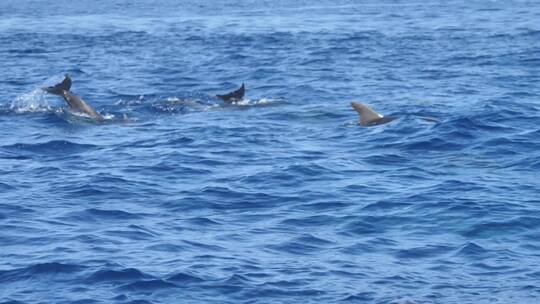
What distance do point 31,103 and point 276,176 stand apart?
445 inches

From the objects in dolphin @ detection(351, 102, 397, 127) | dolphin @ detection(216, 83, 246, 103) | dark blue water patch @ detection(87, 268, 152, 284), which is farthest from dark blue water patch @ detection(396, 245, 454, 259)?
dolphin @ detection(216, 83, 246, 103)

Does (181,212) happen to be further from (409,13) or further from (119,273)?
(409,13)

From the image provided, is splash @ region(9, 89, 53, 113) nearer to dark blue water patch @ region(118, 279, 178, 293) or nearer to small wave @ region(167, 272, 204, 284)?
small wave @ region(167, 272, 204, 284)

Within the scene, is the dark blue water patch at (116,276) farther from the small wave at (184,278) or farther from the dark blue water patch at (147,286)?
the small wave at (184,278)

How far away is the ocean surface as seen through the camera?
602 inches

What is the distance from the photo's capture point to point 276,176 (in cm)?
2153

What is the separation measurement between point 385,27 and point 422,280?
35461mm

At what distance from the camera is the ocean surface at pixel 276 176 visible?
15281 millimetres

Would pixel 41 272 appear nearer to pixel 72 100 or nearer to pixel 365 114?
pixel 365 114

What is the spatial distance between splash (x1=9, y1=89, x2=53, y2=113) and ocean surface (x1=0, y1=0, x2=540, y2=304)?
172 millimetres

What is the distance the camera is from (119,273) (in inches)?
603

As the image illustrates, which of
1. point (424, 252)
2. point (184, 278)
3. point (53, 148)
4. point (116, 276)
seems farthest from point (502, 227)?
point (53, 148)

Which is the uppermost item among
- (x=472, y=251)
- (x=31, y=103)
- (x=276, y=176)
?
(x=472, y=251)

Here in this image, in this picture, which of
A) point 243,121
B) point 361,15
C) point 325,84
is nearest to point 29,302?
point 243,121
